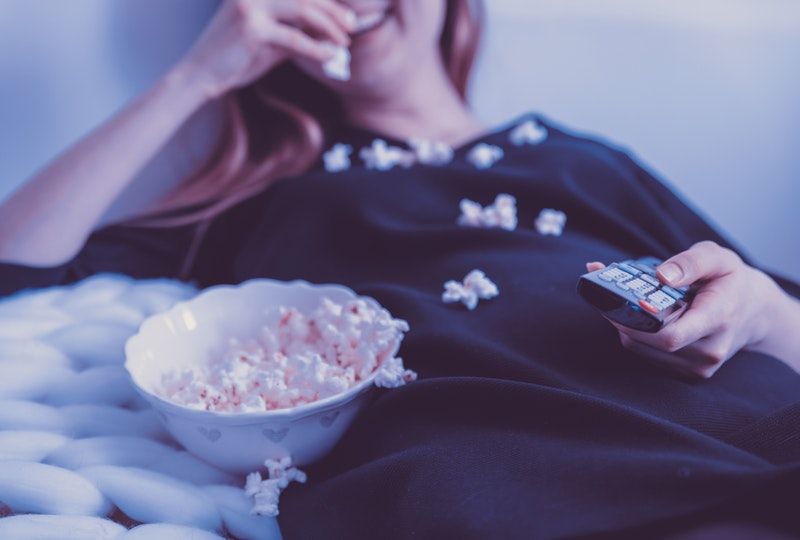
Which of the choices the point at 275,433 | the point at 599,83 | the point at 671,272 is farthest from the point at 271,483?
the point at 599,83

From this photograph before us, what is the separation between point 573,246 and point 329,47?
472 millimetres

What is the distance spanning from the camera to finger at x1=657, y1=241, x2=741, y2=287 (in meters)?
0.64

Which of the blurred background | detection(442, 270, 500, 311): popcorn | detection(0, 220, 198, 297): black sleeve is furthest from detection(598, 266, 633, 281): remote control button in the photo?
the blurred background

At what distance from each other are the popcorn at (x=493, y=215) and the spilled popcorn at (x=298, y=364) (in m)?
0.27

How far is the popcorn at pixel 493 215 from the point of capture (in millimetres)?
937

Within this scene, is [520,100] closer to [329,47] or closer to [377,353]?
[329,47]

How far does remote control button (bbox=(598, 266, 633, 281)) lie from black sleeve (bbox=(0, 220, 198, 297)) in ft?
2.26

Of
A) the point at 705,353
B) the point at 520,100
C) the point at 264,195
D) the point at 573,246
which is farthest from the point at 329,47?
the point at 705,353

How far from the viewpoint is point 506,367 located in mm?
657

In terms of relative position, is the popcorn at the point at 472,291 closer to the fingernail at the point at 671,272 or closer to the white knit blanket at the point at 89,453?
the fingernail at the point at 671,272

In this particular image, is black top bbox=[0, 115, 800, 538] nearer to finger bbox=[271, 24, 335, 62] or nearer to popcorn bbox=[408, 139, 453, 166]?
popcorn bbox=[408, 139, 453, 166]

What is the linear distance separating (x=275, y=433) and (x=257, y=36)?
64 centimetres

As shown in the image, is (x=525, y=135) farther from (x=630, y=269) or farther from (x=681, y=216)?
(x=630, y=269)

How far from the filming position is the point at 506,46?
149 cm
